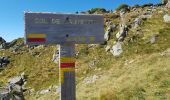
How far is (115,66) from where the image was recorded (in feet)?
115

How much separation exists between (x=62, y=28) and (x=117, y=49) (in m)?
27.4

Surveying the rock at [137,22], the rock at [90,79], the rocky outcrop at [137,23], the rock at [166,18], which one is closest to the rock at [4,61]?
the rocky outcrop at [137,23]

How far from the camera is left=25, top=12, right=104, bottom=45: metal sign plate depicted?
463 inches

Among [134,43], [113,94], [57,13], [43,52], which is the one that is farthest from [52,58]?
[57,13]

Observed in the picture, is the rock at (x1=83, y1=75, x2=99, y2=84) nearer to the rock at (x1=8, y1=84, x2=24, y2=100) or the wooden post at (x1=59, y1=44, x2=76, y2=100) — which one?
the rock at (x1=8, y1=84, x2=24, y2=100)

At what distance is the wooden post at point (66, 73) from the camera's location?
12.0 meters

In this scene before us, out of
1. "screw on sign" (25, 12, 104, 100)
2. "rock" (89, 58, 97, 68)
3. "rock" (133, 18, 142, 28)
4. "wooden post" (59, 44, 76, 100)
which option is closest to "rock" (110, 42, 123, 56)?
"rock" (89, 58, 97, 68)

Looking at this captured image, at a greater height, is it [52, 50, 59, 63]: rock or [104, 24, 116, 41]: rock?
[104, 24, 116, 41]: rock

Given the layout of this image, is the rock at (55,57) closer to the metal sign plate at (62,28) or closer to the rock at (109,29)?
the rock at (109,29)

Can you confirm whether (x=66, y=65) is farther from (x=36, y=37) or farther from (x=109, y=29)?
(x=109, y=29)

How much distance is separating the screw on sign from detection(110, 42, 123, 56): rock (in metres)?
26.0

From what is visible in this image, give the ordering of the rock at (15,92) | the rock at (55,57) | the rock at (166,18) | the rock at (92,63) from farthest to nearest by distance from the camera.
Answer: the rock at (55,57), the rock at (166,18), the rock at (92,63), the rock at (15,92)

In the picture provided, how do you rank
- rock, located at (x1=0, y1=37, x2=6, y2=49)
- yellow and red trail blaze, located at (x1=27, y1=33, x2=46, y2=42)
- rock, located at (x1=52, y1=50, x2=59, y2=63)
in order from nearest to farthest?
yellow and red trail blaze, located at (x1=27, y1=33, x2=46, y2=42) → rock, located at (x1=52, y1=50, x2=59, y2=63) → rock, located at (x1=0, y1=37, x2=6, y2=49)

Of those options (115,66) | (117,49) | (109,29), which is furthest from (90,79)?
(109,29)
